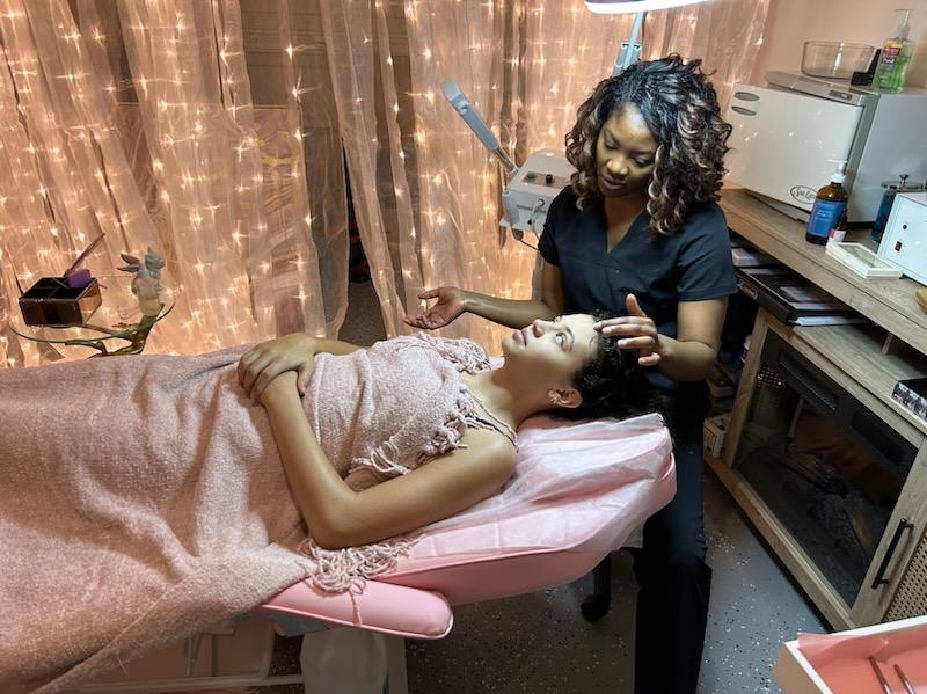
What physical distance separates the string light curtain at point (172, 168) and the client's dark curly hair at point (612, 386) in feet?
3.65

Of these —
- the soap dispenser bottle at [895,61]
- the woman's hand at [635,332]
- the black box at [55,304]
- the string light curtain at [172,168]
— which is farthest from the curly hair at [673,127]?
the black box at [55,304]

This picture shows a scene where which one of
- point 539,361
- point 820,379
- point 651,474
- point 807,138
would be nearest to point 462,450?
point 539,361

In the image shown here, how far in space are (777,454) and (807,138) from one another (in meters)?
0.84

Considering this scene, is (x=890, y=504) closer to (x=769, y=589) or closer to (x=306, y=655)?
(x=769, y=589)

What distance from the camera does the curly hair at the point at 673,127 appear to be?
1291 millimetres

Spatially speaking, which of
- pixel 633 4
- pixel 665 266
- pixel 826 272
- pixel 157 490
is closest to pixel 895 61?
pixel 826 272

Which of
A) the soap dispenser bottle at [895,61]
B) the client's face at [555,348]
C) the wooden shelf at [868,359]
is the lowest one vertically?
the wooden shelf at [868,359]

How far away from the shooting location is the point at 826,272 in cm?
153

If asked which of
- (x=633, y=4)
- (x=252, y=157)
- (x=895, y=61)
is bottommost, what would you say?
(x=252, y=157)

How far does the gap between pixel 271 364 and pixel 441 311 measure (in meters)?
0.44

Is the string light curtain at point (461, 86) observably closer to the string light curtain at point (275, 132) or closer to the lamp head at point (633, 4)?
the string light curtain at point (275, 132)

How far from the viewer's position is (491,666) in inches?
60.7

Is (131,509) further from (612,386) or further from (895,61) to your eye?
(895,61)

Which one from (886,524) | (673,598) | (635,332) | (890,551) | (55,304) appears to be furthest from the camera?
(55,304)
